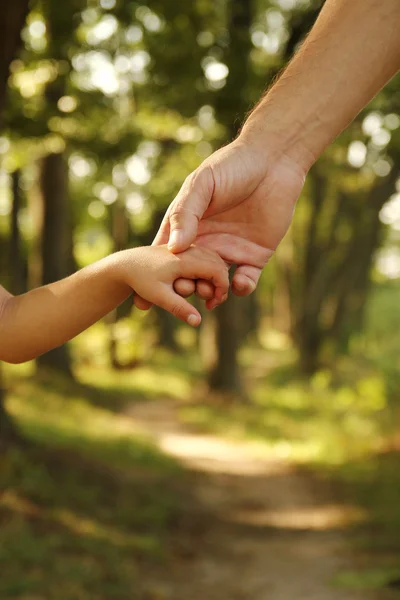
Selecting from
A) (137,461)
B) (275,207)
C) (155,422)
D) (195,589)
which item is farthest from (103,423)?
(275,207)

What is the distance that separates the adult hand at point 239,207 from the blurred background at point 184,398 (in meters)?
0.69

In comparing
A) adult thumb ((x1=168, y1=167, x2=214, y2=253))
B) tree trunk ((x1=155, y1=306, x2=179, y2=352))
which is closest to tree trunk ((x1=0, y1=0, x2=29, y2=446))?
adult thumb ((x1=168, y1=167, x2=214, y2=253))

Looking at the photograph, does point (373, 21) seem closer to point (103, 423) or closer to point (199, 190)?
point (199, 190)

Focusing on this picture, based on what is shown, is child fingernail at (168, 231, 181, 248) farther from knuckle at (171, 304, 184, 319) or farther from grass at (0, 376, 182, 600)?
grass at (0, 376, 182, 600)

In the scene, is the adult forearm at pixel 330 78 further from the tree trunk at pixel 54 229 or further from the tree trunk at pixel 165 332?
the tree trunk at pixel 165 332

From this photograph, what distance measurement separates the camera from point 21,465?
7.87m

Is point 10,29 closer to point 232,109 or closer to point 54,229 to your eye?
point 232,109

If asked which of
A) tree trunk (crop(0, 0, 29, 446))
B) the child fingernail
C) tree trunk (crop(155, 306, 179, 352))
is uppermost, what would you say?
tree trunk (crop(0, 0, 29, 446))

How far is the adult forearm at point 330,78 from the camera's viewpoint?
218 centimetres

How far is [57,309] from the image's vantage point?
7.45ft

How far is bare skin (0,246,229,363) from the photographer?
6.75 ft

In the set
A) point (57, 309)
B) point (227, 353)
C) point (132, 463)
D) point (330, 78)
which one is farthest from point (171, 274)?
point (227, 353)

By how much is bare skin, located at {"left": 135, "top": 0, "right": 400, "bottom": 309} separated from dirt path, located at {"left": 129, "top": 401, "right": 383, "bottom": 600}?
14.6ft

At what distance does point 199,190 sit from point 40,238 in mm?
14814
